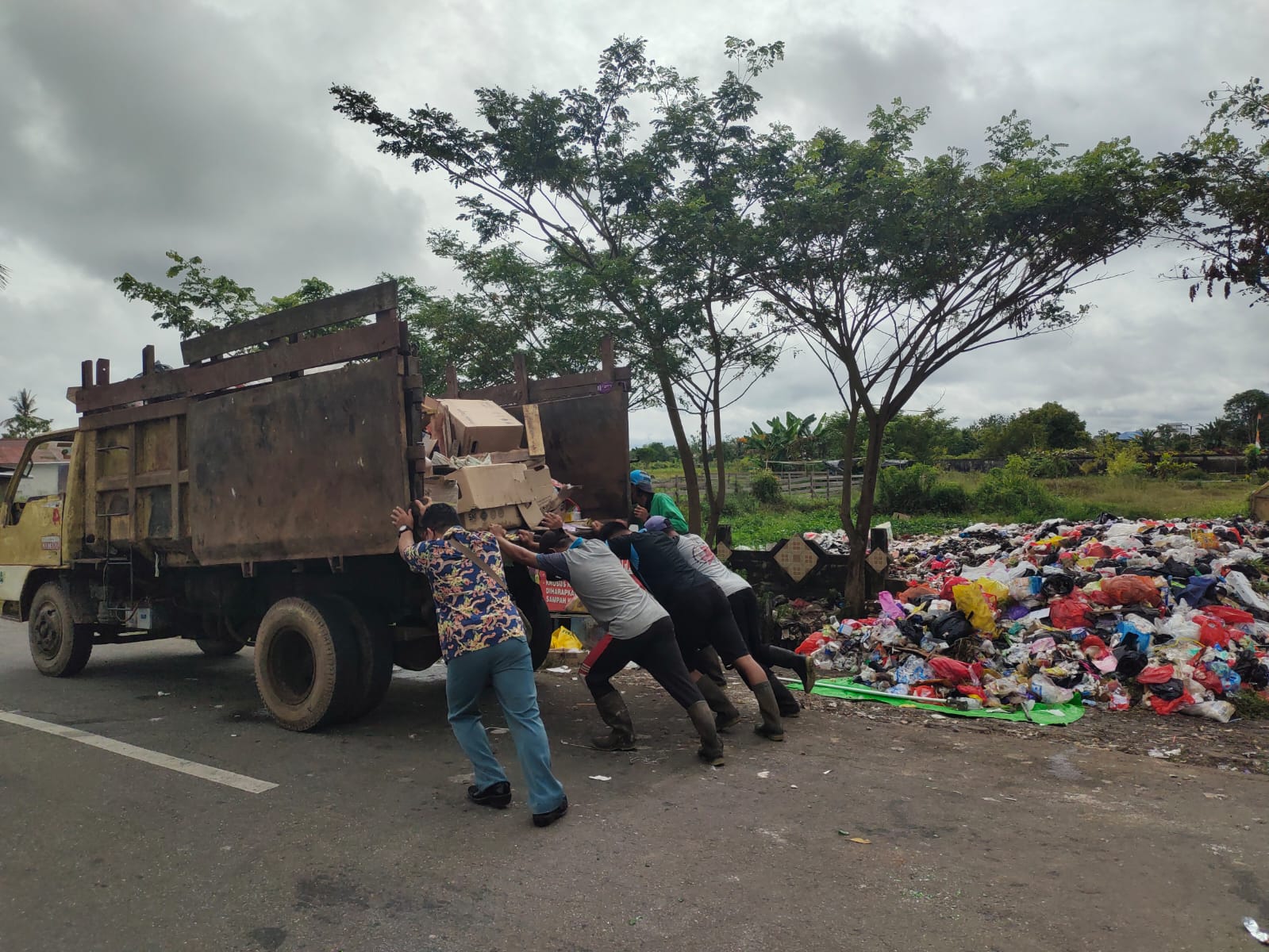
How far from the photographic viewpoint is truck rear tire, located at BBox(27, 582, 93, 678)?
23.1 feet

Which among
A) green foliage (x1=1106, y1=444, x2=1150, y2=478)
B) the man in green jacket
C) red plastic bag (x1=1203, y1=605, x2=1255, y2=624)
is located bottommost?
red plastic bag (x1=1203, y1=605, x2=1255, y2=624)

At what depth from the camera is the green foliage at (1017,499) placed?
714 inches

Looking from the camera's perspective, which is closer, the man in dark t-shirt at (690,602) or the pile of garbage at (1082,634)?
the man in dark t-shirt at (690,602)

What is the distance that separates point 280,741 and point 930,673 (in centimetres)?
467

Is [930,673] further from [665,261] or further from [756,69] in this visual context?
[756,69]

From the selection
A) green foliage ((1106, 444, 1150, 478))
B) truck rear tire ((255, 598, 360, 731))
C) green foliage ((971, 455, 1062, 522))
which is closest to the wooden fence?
green foliage ((971, 455, 1062, 522))

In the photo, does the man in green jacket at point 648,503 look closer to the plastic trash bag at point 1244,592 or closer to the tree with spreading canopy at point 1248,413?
the plastic trash bag at point 1244,592

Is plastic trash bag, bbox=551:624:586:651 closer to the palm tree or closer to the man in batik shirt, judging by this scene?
the man in batik shirt

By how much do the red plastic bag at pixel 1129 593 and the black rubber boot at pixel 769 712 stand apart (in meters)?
3.73

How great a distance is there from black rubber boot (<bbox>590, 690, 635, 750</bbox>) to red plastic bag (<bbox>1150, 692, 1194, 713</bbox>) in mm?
3683

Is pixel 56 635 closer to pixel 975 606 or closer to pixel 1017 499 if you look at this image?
pixel 975 606

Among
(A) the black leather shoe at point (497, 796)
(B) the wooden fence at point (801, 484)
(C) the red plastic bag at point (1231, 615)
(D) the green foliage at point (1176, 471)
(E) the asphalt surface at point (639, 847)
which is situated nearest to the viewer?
(E) the asphalt surface at point (639, 847)

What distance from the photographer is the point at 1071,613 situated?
705 centimetres

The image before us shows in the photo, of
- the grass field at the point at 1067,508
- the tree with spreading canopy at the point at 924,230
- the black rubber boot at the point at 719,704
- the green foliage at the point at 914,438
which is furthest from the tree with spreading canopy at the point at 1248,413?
the black rubber boot at the point at 719,704
